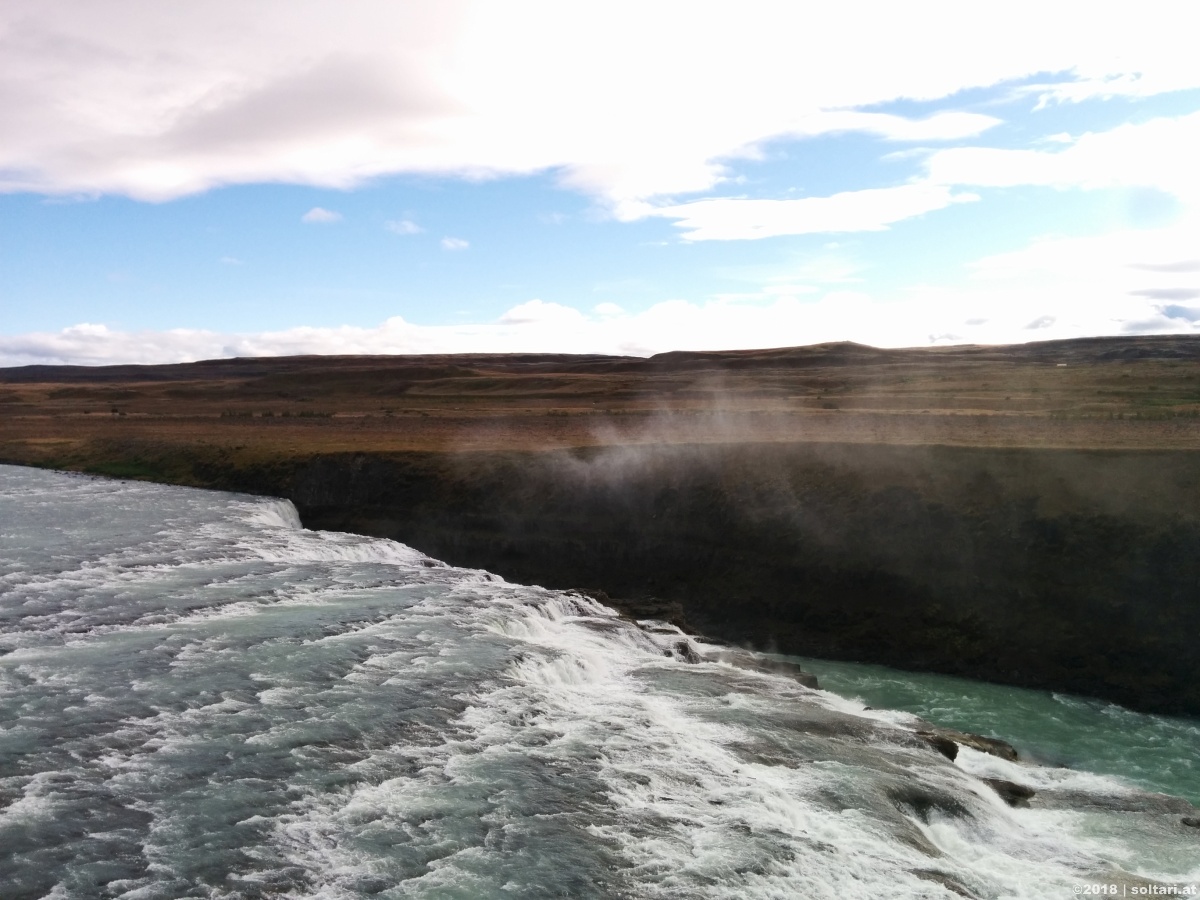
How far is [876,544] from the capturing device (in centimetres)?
3403

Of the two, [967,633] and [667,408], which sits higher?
[667,408]

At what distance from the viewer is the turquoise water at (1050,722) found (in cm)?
2264

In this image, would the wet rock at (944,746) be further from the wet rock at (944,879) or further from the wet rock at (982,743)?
the wet rock at (944,879)

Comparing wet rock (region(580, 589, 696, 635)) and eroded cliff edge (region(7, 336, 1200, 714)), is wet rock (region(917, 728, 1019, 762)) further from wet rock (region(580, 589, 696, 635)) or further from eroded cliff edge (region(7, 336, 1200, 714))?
wet rock (region(580, 589, 696, 635))

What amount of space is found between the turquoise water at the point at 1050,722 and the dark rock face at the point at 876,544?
89cm

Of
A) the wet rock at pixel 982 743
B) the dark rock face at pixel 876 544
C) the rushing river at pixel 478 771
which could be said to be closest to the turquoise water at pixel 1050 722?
the rushing river at pixel 478 771

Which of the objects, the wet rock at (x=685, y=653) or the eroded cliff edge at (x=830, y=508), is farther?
the eroded cliff edge at (x=830, y=508)

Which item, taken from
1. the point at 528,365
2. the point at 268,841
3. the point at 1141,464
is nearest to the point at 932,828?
the point at 268,841

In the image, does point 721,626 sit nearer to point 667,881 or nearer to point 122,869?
point 667,881

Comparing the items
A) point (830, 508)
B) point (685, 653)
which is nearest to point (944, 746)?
point (685, 653)

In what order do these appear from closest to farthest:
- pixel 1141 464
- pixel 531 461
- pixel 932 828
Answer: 1. pixel 932 828
2. pixel 1141 464
3. pixel 531 461

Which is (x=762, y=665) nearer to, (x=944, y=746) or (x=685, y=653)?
(x=685, y=653)

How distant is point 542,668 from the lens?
73.2 ft

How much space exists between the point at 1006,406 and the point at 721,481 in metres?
31.4
